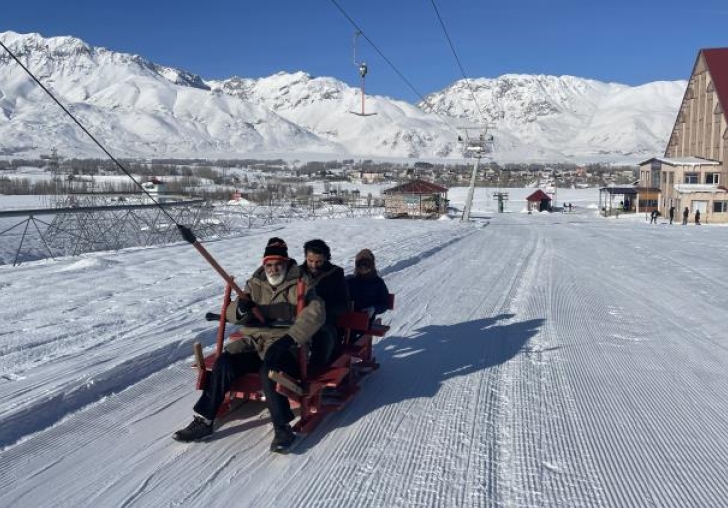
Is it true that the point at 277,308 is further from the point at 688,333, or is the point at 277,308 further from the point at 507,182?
the point at 507,182

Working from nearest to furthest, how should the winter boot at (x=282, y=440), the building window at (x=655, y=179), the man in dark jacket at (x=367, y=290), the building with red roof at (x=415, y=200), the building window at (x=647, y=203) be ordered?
the winter boot at (x=282, y=440), the man in dark jacket at (x=367, y=290), the building with red roof at (x=415, y=200), the building window at (x=655, y=179), the building window at (x=647, y=203)

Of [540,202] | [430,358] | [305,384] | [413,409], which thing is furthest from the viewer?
[540,202]

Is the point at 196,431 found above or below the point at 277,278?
below

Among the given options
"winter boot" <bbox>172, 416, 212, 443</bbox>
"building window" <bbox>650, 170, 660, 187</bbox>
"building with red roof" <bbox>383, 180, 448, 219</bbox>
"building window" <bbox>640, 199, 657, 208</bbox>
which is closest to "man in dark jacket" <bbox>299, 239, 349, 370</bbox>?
"winter boot" <bbox>172, 416, 212, 443</bbox>

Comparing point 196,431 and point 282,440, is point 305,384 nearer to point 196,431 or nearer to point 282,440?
point 282,440

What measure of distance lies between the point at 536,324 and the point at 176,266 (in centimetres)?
855

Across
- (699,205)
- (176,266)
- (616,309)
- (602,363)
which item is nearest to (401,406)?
(602,363)

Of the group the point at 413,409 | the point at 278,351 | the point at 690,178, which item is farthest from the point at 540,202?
the point at 278,351

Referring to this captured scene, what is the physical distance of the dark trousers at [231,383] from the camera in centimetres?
526

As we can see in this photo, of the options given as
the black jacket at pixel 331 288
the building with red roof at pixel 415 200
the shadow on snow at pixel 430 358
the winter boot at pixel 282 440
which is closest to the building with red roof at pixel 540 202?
the building with red roof at pixel 415 200

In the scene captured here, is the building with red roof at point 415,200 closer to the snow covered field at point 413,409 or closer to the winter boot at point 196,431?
the snow covered field at point 413,409

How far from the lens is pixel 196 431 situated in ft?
17.6

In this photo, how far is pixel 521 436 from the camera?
5.62 m

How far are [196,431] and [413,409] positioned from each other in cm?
196
